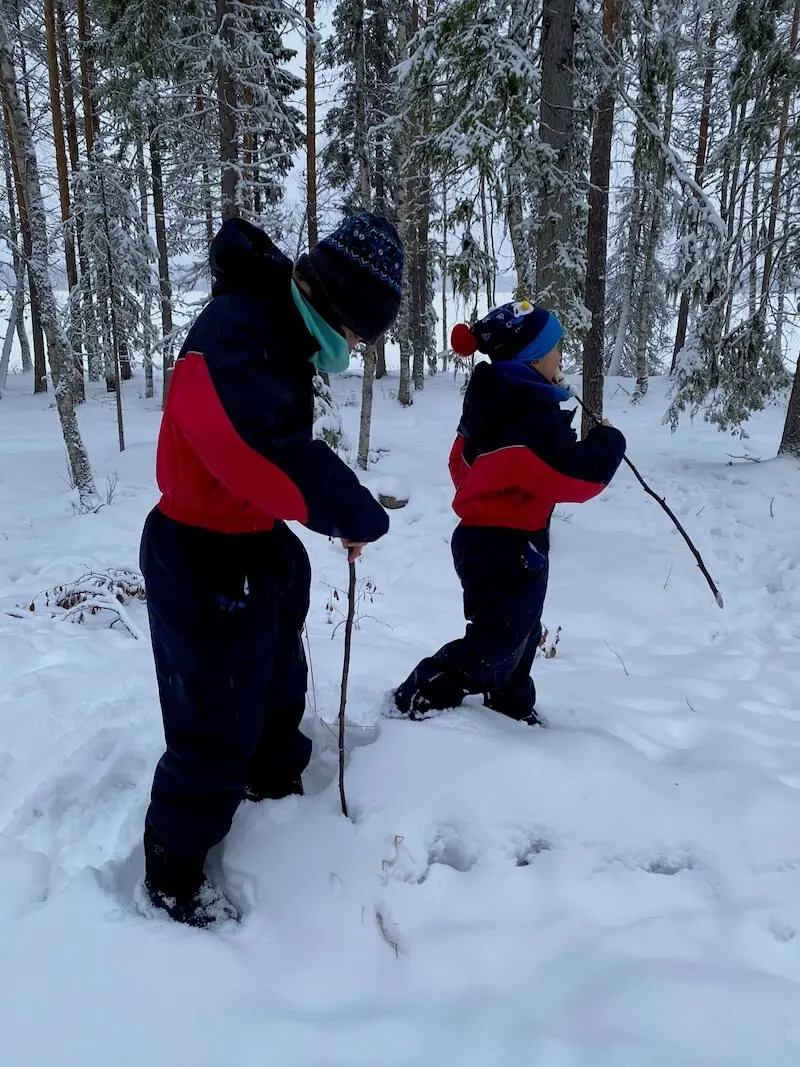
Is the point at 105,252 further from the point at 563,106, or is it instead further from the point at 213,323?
the point at 213,323

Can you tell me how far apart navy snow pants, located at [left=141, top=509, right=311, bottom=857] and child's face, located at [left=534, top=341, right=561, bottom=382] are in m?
1.48

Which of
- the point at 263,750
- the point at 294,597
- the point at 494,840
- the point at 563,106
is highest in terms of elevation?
the point at 563,106

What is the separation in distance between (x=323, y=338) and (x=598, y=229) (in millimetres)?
9593

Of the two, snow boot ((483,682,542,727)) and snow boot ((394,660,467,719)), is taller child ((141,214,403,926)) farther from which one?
snow boot ((483,682,542,727))

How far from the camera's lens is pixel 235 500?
1.85m

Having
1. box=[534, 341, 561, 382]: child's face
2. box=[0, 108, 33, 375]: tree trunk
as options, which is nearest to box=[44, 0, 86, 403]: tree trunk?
box=[0, 108, 33, 375]: tree trunk

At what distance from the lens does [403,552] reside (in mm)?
8273

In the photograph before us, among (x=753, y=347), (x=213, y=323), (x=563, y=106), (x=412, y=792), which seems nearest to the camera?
(x=213, y=323)

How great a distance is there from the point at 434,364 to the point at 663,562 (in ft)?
75.3

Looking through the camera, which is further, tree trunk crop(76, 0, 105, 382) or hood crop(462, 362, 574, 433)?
tree trunk crop(76, 0, 105, 382)

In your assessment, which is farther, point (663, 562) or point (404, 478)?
point (404, 478)

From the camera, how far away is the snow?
5.03 feet

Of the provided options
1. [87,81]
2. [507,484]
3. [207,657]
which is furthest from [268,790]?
[87,81]

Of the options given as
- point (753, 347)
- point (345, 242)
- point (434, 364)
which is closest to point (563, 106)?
point (753, 347)
